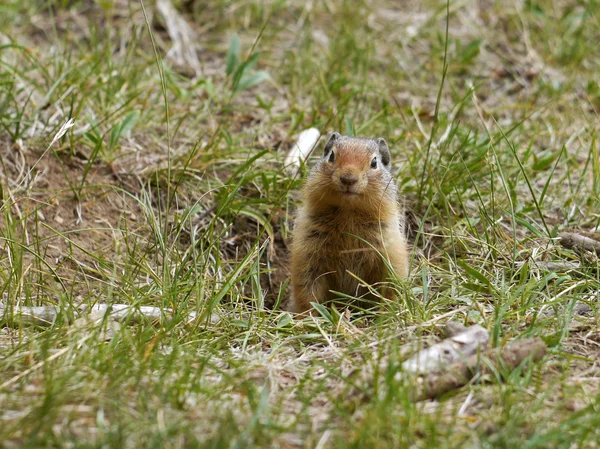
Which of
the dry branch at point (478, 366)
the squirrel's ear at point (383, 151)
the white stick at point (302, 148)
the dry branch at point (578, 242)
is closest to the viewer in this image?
the dry branch at point (478, 366)

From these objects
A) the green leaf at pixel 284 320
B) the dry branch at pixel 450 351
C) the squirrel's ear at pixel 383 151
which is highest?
the squirrel's ear at pixel 383 151

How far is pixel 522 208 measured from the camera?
556 cm

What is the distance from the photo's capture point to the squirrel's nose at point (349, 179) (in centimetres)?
448

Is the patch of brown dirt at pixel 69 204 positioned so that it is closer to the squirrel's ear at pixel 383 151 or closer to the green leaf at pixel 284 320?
the green leaf at pixel 284 320

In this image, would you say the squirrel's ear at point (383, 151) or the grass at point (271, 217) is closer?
the grass at point (271, 217)

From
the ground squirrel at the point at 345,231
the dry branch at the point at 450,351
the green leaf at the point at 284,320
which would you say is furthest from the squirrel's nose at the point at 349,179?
the dry branch at the point at 450,351

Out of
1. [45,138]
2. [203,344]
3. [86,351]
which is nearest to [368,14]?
[45,138]

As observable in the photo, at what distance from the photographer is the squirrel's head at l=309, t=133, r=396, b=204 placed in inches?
178

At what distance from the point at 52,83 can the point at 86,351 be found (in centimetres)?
338

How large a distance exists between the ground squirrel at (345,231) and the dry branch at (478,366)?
4.50 feet

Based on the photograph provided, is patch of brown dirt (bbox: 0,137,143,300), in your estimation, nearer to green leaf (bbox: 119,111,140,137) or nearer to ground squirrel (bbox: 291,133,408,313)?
green leaf (bbox: 119,111,140,137)

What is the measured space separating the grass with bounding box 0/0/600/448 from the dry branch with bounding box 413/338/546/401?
0.06 meters

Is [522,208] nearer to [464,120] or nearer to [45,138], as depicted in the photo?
[464,120]

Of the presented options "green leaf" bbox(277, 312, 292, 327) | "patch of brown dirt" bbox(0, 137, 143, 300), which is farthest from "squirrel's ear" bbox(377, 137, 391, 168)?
"patch of brown dirt" bbox(0, 137, 143, 300)
